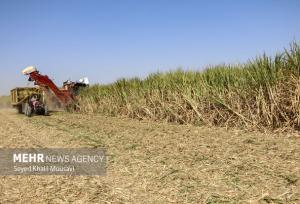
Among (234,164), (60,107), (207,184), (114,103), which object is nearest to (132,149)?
(234,164)

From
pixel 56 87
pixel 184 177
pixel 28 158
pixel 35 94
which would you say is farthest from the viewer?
pixel 56 87

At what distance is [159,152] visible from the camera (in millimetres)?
7797

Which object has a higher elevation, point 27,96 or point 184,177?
point 27,96

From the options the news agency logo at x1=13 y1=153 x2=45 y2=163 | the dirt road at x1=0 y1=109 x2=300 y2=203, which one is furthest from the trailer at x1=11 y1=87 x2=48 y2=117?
the dirt road at x1=0 y1=109 x2=300 y2=203

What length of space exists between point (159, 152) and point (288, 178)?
286 cm

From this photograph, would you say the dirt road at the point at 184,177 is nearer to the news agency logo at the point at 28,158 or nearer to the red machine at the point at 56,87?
the news agency logo at the point at 28,158

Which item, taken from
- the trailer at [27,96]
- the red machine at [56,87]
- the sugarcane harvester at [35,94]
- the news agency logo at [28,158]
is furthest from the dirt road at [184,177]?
the red machine at [56,87]

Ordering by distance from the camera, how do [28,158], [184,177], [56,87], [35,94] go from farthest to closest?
1. [56,87]
2. [35,94]
3. [28,158]
4. [184,177]

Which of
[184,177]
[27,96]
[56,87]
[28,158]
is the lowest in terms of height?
[184,177]

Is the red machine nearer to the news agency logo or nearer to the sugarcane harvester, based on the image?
the sugarcane harvester

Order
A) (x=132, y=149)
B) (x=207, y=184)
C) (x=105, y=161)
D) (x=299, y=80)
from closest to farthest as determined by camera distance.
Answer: (x=207, y=184) < (x=105, y=161) < (x=132, y=149) < (x=299, y=80)

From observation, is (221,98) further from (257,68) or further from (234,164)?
(234,164)

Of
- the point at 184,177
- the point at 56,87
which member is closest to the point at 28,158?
the point at 184,177

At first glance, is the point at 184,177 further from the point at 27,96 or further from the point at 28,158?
the point at 27,96
